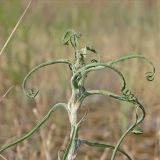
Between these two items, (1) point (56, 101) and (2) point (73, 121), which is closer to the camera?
(2) point (73, 121)

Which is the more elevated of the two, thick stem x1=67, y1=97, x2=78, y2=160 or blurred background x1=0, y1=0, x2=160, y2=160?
blurred background x1=0, y1=0, x2=160, y2=160

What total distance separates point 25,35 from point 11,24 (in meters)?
0.11

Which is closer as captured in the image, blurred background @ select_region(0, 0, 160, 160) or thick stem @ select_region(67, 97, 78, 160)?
thick stem @ select_region(67, 97, 78, 160)

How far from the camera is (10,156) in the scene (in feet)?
7.09

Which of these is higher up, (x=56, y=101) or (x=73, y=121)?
(x=56, y=101)

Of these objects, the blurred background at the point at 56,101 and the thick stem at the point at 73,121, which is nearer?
the thick stem at the point at 73,121

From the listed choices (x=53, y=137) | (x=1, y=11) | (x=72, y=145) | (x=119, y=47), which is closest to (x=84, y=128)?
(x=53, y=137)

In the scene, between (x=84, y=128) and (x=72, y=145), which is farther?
(x=84, y=128)

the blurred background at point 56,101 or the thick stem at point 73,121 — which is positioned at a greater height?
the blurred background at point 56,101

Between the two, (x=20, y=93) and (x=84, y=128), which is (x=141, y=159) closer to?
(x=84, y=128)

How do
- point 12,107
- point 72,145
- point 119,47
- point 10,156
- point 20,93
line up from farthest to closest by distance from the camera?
1. point 119,47
2. point 20,93
3. point 12,107
4. point 10,156
5. point 72,145

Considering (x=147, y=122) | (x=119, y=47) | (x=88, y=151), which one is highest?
(x=119, y=47)

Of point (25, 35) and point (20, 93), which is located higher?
point (25, 35)

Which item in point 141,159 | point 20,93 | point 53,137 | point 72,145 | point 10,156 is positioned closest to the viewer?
point 72,145
